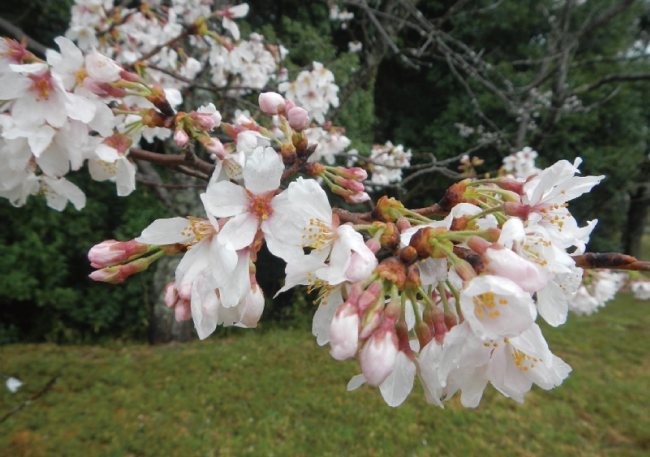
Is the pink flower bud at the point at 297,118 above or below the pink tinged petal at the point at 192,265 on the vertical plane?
above

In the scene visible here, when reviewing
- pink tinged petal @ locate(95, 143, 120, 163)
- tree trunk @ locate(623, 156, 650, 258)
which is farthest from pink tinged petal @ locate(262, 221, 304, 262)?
tree trunk @ locate(623, 156, 650, 258)

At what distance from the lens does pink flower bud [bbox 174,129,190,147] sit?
770mm

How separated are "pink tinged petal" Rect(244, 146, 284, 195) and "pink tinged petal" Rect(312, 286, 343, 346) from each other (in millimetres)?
194

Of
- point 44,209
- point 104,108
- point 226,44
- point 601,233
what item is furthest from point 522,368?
point 601,233

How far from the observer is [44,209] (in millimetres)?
4996

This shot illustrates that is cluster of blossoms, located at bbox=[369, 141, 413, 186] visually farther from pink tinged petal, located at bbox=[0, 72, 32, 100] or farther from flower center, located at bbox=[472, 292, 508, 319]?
flower center, located at bbox=[472, 292, 508, 319]

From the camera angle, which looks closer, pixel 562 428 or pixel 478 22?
pixel 562 428

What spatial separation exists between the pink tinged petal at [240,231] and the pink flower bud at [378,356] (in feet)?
0.76

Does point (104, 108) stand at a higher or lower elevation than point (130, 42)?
higher

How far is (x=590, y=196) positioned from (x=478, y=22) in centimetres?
443

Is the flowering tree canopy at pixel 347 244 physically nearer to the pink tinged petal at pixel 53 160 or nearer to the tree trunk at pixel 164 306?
the pink tinged petal at pixel 53 160

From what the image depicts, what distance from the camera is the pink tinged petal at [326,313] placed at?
2.02 ft

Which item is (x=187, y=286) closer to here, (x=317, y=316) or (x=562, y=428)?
(x=317, y=316)

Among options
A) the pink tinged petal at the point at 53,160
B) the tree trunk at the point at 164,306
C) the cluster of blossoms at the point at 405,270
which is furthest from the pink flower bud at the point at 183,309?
the tree trunk at the point at 164,306
